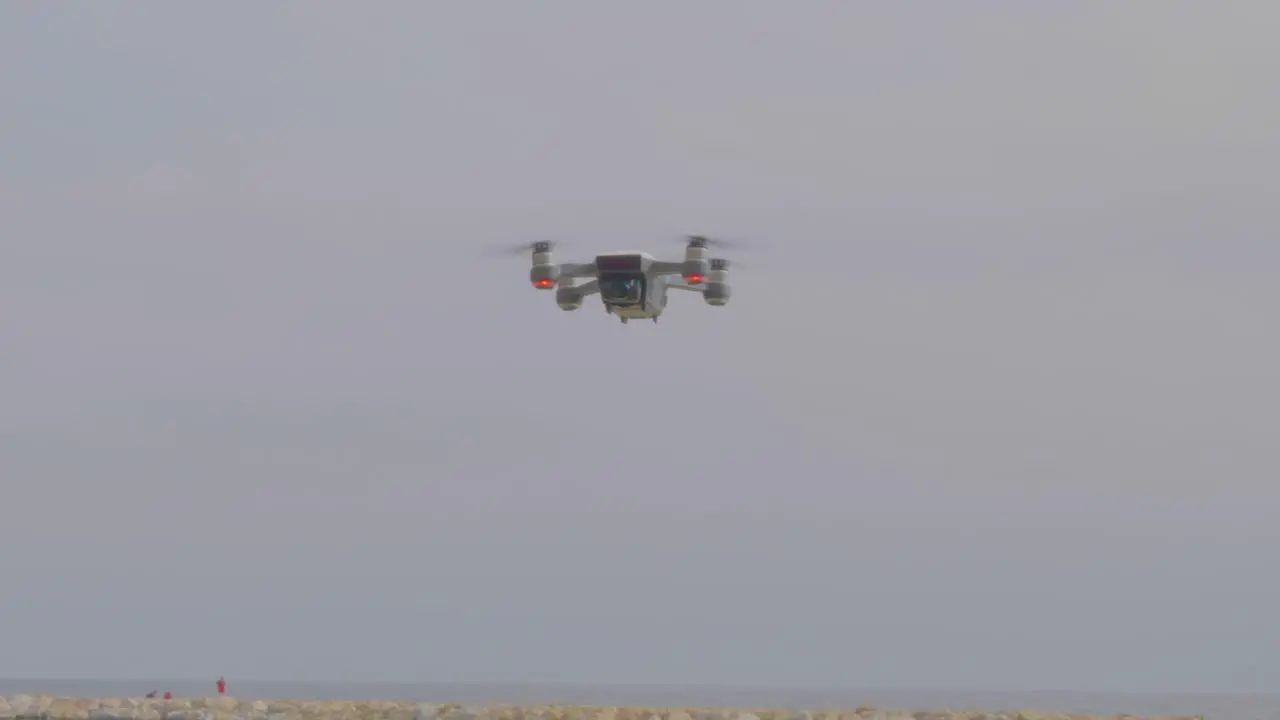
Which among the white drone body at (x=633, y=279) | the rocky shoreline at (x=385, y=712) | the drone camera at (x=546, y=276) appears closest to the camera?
the rocky shoreline at (x=385, y=712)

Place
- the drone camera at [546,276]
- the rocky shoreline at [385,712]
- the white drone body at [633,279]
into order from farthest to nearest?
1. the drone camera at [546,276]
2. the white drone body at [633,279]
3. the rocky shoreline at [385,712]

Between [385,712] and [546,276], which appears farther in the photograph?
[546,276]

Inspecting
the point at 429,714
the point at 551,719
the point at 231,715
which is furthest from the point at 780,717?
the point at 231,715

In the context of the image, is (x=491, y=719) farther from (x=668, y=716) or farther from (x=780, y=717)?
(x=780, y=717)

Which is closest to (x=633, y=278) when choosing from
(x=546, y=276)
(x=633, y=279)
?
(x=633, y=279)

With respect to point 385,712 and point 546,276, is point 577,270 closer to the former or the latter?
point 546,276

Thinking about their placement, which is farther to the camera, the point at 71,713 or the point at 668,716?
the point at 71,713

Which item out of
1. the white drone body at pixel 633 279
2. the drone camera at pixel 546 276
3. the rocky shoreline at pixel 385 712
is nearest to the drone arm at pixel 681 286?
the white drone body at pixel 633 279

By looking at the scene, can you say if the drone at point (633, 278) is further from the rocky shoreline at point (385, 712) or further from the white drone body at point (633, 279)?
the rocky shoreline at point (385, 712)
